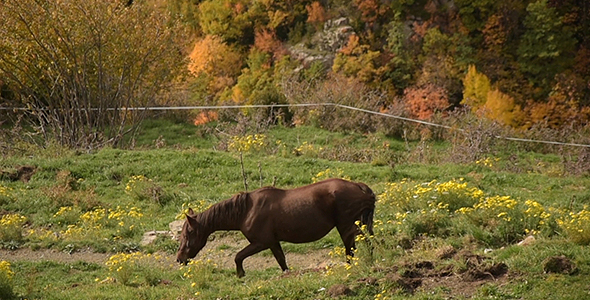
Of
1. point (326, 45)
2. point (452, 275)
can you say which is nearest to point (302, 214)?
point (452, 275)

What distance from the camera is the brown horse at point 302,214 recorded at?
1033cm

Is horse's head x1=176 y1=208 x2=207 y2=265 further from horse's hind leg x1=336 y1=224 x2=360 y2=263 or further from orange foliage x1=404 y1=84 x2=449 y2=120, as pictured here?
orange foliage x1=404 y1=84 x2=449 y2=120

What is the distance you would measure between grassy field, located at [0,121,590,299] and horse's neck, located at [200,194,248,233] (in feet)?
1.68

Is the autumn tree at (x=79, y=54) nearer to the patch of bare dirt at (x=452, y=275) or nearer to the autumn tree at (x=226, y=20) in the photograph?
the patch of bare dirt at (x=452, y=275)

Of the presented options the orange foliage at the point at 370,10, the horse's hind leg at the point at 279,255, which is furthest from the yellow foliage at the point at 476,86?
the horse's hind leg at the point at 279,255

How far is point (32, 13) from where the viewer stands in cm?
2056

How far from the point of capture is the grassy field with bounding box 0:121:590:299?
8.81 m

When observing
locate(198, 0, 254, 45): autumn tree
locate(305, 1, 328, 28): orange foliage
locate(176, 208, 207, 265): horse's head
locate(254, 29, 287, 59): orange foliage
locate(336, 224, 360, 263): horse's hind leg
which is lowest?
locate(254, 29, 287, 59): orange foliage

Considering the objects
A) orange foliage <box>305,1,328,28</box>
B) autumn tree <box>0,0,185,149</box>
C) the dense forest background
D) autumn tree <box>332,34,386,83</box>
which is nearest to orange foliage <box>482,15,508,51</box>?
the dense forest background

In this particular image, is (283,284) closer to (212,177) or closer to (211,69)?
(212,177)

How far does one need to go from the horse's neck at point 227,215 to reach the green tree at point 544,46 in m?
30.2

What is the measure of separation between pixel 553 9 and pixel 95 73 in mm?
23743

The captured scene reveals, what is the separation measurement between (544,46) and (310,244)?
29.2 meters

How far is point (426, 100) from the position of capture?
37.4 meters
